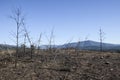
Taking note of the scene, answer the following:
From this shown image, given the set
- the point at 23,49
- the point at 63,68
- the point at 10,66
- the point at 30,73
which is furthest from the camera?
the point at 23,49

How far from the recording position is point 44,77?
432 inches

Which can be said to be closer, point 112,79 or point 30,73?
point 112,79

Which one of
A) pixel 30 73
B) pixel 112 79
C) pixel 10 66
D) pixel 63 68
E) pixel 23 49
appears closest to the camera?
pixel 112 79

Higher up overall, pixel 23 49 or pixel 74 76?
pixel 23 49

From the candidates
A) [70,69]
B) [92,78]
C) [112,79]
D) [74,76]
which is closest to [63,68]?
[70,69]

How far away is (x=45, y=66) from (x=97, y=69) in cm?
322

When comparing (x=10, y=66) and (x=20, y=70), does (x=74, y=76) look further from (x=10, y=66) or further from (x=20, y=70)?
(x=10, y=66)

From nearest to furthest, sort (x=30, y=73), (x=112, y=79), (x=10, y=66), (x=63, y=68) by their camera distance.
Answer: (x=112, y=79) → (x=30, y=73) → (x=63, y=68) → (x=10, y=66)

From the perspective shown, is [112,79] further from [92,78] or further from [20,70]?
[20,70]

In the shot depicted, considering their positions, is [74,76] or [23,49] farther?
[23,49]

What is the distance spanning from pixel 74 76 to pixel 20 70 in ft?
10.6

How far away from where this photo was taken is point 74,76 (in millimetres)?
11141

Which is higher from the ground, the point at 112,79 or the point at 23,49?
the point at 23,49

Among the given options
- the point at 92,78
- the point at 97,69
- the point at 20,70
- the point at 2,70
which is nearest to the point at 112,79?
the point at 92,78
